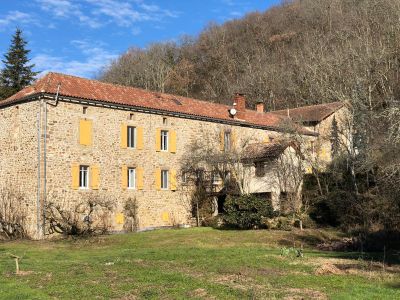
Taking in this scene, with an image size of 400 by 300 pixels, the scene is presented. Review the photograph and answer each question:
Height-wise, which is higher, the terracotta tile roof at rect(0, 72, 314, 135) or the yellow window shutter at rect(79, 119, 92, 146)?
the terracotta tile roof at rect(0, 72, 314, 135)

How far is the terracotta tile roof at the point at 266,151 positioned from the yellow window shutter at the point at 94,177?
32.3 ft

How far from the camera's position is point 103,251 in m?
19.0

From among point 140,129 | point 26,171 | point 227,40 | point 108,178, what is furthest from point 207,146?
point 227,40

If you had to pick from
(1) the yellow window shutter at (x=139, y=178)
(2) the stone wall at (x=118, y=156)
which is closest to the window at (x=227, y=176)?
(2) the stone wall at (x=118, y=156)

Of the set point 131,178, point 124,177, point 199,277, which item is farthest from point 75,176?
point 199,277

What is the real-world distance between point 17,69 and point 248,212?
3264 centimetres

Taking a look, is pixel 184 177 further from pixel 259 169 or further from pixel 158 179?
pixel 259 169

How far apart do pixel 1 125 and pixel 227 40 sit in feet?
166

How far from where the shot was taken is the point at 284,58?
61.2 metres

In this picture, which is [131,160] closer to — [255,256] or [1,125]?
[1,125]

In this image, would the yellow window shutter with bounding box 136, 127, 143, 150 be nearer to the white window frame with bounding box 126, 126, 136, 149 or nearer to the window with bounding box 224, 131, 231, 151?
the white window frame with bounding box 126, 126, 136, 149

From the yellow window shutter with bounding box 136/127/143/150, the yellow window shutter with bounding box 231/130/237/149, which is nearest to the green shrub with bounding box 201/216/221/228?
the yellow window shutter with bounding box 231/130/237/149

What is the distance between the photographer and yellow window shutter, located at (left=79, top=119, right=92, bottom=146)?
2506 cm

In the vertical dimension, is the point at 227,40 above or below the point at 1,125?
above
